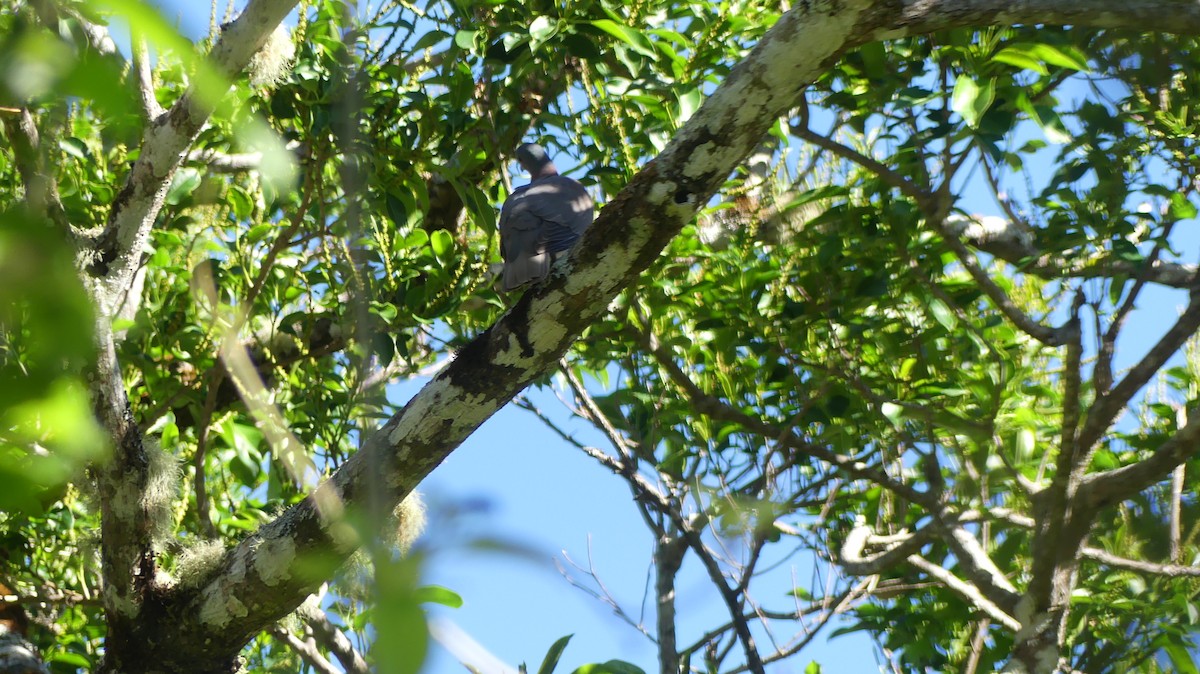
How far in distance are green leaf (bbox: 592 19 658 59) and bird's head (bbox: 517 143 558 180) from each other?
145cm

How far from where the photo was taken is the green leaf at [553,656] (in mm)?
1975

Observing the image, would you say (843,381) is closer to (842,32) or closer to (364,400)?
(842,32)

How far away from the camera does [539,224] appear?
9.17 feet

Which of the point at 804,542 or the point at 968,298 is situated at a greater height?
the point at 968,298

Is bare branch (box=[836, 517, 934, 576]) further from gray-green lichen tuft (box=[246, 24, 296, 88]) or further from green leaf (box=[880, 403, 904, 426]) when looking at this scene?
gray-green lichen tuft (box=[246, 24, 296, 88])

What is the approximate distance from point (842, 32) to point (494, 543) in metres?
1.42

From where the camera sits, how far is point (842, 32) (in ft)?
5.38

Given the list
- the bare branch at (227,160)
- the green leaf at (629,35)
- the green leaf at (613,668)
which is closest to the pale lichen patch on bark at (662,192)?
the green leaf at (629,35)

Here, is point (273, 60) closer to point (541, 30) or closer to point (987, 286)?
point (541, 30)

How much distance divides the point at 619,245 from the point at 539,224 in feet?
3.49

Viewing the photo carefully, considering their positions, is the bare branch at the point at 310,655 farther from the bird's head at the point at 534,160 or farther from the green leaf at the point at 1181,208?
the green leaf at the point at 1181,208

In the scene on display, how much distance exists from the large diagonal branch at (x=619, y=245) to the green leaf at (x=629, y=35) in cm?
61

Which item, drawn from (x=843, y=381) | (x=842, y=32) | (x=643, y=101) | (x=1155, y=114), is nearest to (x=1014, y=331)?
(x=843, y=381)

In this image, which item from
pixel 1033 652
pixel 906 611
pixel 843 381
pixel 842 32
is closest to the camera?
pixel 842 32
